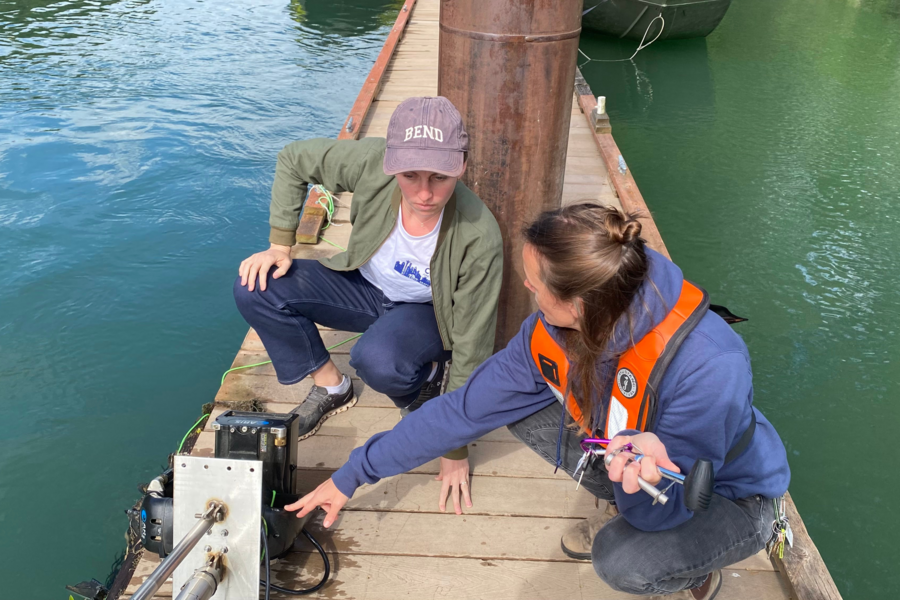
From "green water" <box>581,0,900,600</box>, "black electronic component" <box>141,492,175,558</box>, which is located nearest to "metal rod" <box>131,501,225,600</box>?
"black electronic component" <box>141,492,175,558</box>

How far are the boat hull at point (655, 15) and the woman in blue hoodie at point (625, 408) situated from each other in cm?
1147

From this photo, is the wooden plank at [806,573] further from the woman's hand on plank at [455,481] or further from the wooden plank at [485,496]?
the woman's hand on plank at [455,481]

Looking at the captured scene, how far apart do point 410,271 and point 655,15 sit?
36.8 feet

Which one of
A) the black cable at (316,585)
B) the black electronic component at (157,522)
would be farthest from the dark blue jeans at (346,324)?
the black electronic component at (157,522)

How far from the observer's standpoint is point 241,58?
10.7m

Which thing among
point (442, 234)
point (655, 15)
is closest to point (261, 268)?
point (442, 234)

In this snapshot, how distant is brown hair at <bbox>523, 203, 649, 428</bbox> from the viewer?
1.42 metres

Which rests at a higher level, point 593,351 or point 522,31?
point 522,31

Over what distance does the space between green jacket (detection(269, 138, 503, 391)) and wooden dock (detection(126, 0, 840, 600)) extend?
0.40 meters

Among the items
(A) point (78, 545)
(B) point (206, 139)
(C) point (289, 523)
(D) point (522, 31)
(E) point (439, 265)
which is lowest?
(A) point (78, 545)

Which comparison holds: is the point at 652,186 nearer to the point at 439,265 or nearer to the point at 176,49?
the point at 439,265

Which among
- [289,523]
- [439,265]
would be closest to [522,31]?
[439,265]

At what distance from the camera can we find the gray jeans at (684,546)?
1.62m

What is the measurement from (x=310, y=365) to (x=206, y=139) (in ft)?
20.2
